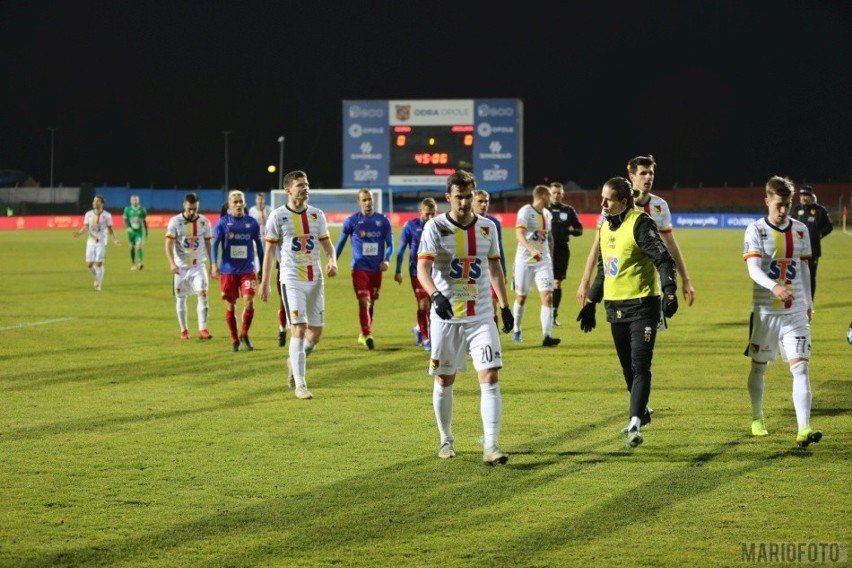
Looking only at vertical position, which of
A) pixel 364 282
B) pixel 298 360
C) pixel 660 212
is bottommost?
pixel 298 360

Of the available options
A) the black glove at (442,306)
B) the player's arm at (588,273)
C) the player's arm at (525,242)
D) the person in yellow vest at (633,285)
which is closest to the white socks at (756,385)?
the person in yellow vest at (633,285)

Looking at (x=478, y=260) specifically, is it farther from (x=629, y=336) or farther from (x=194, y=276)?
(x=194, y=276)

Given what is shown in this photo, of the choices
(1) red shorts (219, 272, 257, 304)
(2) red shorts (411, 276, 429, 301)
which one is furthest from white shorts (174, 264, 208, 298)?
(2) red shorts (411, 276, 429, 301)

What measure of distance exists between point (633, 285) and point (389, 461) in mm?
2264

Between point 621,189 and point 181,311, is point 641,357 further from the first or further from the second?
point 181,311

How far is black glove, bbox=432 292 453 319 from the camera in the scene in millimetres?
7590

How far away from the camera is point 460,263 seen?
26.2 ft

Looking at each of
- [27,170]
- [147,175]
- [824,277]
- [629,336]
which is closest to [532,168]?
[147,175]

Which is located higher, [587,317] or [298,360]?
[587,317]

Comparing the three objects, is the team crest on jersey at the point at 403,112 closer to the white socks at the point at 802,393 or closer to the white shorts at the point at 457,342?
the white socks at the point at 802,393

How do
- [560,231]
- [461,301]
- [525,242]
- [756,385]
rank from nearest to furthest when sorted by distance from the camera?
[461,301], [756,385], [525,242], [560,231]

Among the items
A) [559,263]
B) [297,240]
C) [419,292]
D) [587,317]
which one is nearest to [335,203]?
[559,263]

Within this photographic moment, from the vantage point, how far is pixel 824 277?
26328mm

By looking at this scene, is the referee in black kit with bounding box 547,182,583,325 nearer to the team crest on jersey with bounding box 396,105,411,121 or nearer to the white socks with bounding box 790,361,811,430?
the white socks with bounding box 790,361,811,430
